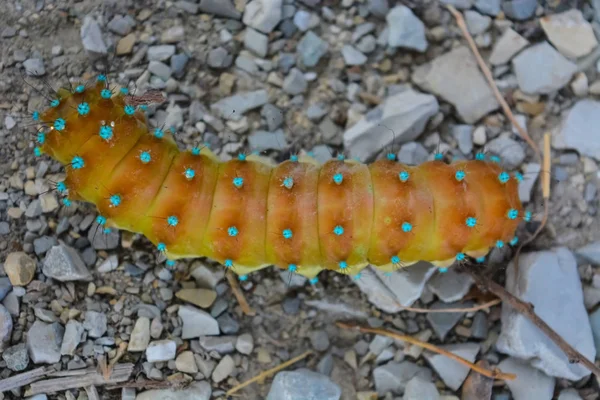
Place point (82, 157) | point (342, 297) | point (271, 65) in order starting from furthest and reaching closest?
point (271, 65) → point (342, 297) → point (82, 157)

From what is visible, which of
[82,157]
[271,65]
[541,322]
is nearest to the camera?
[82,157]

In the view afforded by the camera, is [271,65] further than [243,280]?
Yes

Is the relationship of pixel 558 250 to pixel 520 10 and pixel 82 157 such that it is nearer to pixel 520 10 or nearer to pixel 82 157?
pixel 520 10

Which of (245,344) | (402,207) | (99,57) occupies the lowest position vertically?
(245,344)

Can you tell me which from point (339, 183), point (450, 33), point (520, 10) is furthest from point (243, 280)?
point (520, 10)

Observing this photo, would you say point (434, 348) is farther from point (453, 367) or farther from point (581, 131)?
point (581, 131)

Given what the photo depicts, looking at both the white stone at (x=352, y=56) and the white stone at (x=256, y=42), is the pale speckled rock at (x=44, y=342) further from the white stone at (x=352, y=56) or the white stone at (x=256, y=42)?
the white stone at (x=352, y=56)

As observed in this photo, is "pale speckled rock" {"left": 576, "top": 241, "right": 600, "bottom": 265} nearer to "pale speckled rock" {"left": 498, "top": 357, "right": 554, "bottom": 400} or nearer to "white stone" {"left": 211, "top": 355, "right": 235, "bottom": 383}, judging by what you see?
"pale speckled rock" {"left": 498, "top": 357, "right": 554, "bottom": 400}
